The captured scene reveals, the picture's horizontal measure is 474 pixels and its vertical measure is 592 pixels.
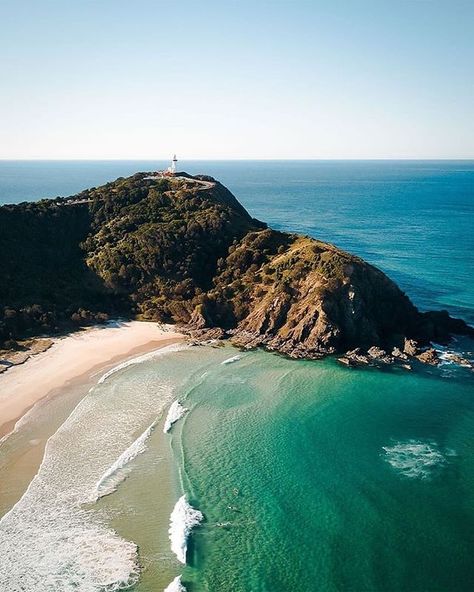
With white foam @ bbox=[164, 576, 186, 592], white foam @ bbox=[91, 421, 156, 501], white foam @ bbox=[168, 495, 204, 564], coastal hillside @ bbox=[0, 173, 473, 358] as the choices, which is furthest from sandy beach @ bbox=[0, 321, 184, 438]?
white foam @ bbox=[164, 576, 186, 592]

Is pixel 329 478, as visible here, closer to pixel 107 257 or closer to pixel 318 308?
pixel 318 308

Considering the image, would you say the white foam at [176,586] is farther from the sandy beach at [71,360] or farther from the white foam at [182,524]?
the sandy beach at [71,360]

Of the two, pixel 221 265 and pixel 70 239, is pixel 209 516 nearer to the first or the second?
pixel 221 265

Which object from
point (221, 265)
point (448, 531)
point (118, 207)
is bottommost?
point (448, 531)

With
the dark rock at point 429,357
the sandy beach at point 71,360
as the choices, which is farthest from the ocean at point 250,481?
the sandy beach at point 71,360

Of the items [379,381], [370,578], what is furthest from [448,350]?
[370,578]

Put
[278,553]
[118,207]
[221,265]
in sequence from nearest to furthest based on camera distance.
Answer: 1. [278,553]
2. [221,265]
3. [118,207]

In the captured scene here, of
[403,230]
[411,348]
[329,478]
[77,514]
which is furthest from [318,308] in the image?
[403,230]

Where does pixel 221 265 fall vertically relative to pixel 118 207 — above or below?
below
